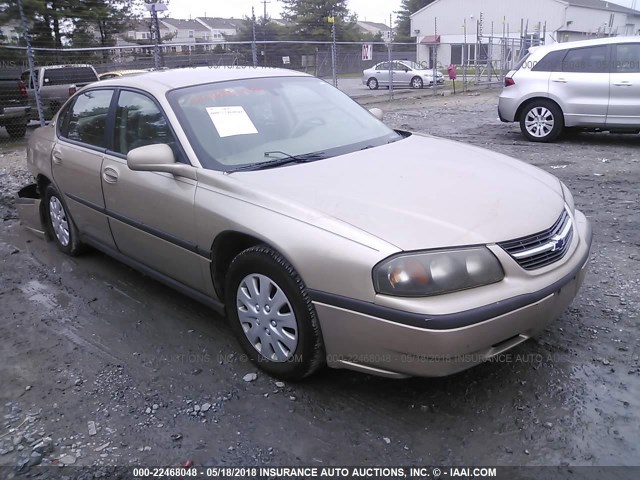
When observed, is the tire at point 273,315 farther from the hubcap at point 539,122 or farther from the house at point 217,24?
the house at point 217,24

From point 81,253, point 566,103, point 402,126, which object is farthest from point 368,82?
point 81,253

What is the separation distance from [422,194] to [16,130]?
12.7 meters

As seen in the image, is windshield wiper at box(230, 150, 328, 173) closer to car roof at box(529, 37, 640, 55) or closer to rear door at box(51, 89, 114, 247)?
rear door at box(51, 89, 114, 247)

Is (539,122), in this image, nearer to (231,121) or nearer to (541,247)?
(231,121)

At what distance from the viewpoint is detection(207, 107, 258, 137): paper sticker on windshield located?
3451 mm

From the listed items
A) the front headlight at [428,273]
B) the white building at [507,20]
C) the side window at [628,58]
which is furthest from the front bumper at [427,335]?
the white building at [507,20]

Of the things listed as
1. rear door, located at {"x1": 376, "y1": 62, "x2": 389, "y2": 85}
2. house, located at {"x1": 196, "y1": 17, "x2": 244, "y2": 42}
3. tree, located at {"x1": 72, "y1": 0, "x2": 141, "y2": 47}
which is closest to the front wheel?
rear door, located at {"x1": 376, "y1": 62, "x2": 389, "y2": 85}

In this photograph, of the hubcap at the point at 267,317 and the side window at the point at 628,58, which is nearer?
the hubcap at the point at 267,317

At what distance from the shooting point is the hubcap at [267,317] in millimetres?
2855

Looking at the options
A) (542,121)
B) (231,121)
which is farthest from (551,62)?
(231,121)

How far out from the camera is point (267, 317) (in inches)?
116

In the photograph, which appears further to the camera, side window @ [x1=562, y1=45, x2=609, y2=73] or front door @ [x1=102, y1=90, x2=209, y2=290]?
side window @ [x1=562, y1=45, x2=609, y2=73]

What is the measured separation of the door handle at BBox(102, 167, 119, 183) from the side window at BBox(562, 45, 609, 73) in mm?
7812

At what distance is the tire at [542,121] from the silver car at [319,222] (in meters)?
6.08
